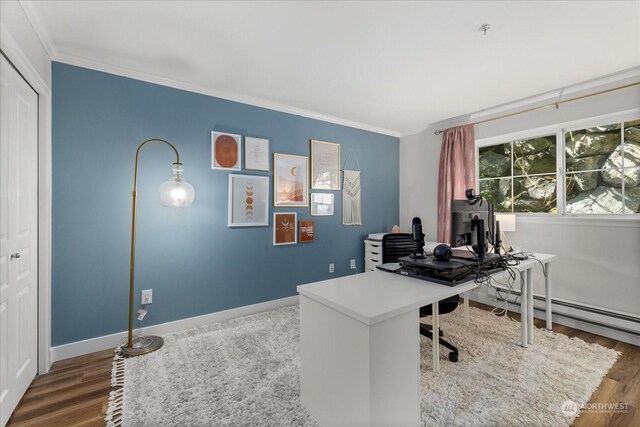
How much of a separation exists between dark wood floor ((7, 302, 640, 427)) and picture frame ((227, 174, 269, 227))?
1.56 m

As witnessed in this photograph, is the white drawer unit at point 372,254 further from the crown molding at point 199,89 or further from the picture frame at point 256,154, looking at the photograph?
→ the picture frame at point 256,154

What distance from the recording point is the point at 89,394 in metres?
1.83

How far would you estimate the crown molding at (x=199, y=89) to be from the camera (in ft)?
7.49

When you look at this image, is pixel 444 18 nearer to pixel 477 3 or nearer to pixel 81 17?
pixel 477 3

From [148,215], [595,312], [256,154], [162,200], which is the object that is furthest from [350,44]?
[595,312]

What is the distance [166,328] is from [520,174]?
4.09 m

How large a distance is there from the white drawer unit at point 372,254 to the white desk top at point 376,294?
6.55 ft

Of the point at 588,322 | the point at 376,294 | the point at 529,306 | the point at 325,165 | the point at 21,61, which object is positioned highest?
the point at 21,61

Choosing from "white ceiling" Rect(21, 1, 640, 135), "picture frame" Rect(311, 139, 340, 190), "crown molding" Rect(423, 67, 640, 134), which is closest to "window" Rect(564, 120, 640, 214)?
"crown molding" Rect(423, 67, 640, 134)

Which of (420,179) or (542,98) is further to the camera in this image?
(420,179)

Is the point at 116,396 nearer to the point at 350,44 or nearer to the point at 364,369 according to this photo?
the point at 364,369

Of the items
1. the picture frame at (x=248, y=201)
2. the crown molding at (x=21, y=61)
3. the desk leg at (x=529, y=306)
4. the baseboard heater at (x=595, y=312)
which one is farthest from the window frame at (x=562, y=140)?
the crown molding at (x=21, y=61)

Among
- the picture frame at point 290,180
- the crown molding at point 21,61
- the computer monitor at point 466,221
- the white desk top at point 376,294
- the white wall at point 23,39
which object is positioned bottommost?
the white desk top at point 376,294

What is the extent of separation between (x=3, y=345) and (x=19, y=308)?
11.9 inches
